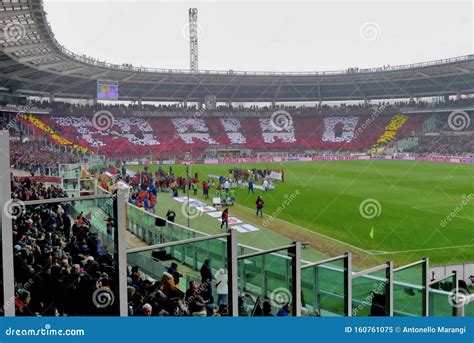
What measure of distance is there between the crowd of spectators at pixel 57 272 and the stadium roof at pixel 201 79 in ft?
106

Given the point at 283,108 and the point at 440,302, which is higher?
the point at 283,108

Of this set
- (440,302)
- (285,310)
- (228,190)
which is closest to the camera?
(285,310)

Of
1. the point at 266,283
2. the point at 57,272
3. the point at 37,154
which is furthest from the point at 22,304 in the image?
the point at 37,154

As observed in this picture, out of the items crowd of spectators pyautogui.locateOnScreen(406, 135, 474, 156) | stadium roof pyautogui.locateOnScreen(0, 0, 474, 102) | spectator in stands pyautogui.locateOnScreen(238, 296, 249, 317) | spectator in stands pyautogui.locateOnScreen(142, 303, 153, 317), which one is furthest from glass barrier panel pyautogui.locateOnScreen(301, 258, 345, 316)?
crowd of spectators pyautogui.locateOnScreen(406, 135, 474, 156)

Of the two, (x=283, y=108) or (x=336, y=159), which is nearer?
(x=336, y=159)

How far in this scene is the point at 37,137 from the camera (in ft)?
189

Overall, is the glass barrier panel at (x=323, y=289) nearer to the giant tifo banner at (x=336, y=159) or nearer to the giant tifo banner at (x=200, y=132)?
the giant tifo banner at (x=336, y=159)

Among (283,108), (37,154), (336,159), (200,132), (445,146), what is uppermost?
(283,108)

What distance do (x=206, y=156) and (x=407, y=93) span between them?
38017 mm

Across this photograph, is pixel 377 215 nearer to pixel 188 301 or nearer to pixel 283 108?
pixel 188 301

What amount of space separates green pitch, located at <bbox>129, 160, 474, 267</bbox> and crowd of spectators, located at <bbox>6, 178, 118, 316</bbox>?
10.4 m

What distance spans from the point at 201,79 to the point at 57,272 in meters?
68.3

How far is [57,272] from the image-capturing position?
6.18 meters

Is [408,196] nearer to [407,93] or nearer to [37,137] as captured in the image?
[37,137]
